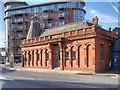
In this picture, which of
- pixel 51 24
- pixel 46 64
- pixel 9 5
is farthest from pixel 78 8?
pixel 46 64

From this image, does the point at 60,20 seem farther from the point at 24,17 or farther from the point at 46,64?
the point at 46,64

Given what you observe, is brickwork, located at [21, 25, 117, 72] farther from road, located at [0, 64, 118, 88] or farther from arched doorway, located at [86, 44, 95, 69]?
road, located at [0, 64, 118, 88]

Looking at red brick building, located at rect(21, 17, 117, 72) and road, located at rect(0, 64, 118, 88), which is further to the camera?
red brick building, located at rect(21, 17, 117, 72)

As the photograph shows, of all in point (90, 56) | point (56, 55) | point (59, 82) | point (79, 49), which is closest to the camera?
point (59, 82)

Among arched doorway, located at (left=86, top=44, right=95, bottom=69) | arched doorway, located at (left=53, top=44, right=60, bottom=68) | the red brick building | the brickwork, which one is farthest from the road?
arched doorway, located at (left=53, top=44, right=60, bottom=68)

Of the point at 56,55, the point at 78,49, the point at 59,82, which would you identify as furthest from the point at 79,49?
the point at 59,82

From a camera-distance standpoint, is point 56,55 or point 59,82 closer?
point 59,82

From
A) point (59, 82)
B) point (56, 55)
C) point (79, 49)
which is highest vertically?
point (79, 49)

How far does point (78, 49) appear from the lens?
3394 cm

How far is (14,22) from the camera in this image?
323 ft

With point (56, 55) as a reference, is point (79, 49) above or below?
above

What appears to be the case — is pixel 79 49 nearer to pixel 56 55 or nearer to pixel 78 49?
pixel 78 49

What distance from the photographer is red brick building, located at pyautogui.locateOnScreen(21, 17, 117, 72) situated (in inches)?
1252

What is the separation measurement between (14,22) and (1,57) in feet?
66.3
